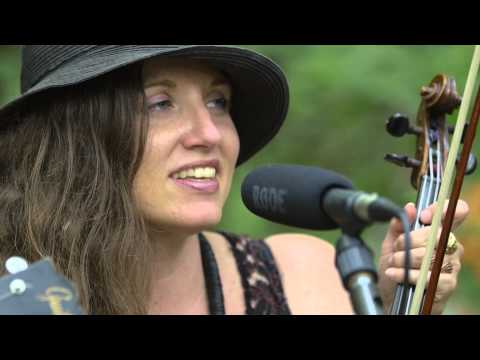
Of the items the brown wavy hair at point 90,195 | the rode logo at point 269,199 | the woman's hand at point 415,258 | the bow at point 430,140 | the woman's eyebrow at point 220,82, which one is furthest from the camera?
the woman's eyebrow at point 220,82

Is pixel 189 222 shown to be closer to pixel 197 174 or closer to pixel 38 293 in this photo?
pixel 197 174

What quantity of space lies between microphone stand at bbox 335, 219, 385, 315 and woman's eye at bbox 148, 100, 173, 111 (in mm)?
951

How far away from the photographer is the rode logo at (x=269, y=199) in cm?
162

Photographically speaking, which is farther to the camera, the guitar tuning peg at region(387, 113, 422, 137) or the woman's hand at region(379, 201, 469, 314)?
the guitar tuning peg at region(387, 113, 422, 137)

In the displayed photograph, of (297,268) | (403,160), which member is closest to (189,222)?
(403,160)

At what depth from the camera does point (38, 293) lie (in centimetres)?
146

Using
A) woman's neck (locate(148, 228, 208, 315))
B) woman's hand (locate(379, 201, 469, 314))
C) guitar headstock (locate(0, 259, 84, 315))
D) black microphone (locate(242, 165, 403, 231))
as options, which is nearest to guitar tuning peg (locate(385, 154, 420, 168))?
woman's hand (locate(379, 201, 469, 314))

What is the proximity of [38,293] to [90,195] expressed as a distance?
85cm

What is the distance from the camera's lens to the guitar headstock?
145 cm

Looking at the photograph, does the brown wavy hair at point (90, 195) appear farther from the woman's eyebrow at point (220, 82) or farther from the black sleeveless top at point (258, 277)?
the black sleeveless top at point (258, 277)

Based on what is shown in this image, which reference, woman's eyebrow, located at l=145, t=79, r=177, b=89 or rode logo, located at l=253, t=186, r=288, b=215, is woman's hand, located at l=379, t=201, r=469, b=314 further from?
woman's eyebrow, located at l=145, t=79, r=177, b=89

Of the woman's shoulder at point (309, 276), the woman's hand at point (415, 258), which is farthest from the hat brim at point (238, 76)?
the woman's hand at point (415, 258)

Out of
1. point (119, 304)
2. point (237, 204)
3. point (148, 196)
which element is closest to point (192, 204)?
point (148, 196)

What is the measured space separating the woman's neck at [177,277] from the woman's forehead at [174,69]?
44cm
